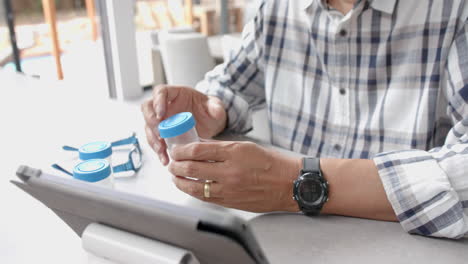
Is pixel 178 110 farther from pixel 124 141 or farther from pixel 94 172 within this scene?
pixel 94 172

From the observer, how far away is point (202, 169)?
A: 66 centimetres

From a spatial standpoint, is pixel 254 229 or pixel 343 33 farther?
pixel 343 33

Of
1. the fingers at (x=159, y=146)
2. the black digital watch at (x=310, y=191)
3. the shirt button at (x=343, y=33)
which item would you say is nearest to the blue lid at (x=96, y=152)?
the fingers at (x=159, y=146)

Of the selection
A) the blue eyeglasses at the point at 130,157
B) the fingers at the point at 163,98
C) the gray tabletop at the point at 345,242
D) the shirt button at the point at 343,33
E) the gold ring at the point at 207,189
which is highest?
the shirt button at the point at 343,33

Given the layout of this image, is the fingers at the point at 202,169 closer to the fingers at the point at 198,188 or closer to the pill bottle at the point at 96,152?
the fingers at the point at 198,188

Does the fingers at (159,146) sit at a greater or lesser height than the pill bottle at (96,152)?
lesser

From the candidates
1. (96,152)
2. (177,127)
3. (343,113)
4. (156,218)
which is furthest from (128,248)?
(343,113)

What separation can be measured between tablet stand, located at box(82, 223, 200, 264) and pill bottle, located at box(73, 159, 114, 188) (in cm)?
13

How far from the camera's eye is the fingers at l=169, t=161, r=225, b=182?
66cm

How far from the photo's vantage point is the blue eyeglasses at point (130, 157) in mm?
830

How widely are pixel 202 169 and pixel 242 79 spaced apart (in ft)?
1.95

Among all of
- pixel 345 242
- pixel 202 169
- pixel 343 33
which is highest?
pixel 343 33

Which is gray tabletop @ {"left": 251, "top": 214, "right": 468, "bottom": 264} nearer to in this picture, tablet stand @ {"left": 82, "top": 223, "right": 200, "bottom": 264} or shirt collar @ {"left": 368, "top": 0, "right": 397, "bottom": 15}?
tablet stand @ {"left": 82, "top": 223, "right": 200, "bottom": 264}

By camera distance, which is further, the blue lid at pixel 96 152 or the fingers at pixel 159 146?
the fingers at pixel 159 146
